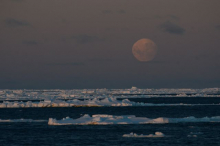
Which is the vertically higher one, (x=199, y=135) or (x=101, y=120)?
(x=101, y=120)

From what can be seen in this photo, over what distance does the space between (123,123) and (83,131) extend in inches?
260

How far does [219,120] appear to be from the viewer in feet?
169

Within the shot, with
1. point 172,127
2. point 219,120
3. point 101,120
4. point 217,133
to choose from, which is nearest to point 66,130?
point 101,120

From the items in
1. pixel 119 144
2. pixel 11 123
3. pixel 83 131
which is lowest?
pixel 119 144

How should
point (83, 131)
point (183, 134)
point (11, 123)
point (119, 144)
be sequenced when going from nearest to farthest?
point (119, 144) → point (183, 134) → point (83, 131) → point (11, 123)

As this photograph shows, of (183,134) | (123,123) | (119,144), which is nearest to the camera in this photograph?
(119,144)

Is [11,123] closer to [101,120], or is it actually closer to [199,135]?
[101,120]

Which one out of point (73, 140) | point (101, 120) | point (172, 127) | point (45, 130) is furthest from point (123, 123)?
point (73, 140)

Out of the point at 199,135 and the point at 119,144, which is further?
the point at 199,135

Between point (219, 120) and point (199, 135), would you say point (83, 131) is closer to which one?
point (199, 135)

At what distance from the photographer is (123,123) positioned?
48.9 metres

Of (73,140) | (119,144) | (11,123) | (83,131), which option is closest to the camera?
(119,144)

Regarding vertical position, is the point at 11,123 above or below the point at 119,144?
above

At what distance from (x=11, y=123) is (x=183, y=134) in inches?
864
